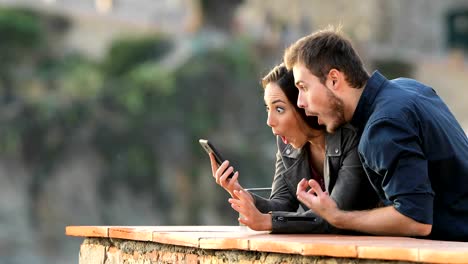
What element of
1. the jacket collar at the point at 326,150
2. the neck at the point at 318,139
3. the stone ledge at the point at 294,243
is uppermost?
the neck at the point at 318,139

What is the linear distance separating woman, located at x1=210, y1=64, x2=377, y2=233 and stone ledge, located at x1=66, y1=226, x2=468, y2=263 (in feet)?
0.29

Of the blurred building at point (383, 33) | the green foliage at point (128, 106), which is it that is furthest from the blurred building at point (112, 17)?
the blurred building at point (383, 33)

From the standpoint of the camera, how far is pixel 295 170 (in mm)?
4547

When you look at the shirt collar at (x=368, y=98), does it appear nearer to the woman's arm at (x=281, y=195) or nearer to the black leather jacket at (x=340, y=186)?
the black leather jacket at (x=340, y=186)

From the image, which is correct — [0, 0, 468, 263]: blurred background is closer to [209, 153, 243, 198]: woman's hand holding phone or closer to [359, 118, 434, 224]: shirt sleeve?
[209, 153, 243, 198]: woman's hand holding phone

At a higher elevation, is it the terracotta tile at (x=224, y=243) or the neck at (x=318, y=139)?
the neck at (x=318, y=139)

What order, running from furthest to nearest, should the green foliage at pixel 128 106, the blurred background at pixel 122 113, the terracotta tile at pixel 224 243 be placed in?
the green foliage at pixel 128 106
the blurred background at pixel 122 113
the terracotta tile at pixel 224 243

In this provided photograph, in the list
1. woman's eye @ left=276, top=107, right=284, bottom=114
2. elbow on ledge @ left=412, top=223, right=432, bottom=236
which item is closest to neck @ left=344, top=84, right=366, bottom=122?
woman's eye @ left=276, top=107, right=284, bottom=114

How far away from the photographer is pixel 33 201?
28.7 metres

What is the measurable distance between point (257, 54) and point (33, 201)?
8.92m

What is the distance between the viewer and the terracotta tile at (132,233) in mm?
4449

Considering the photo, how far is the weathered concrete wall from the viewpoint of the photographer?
147 inches

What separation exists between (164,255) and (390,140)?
39.7 inches

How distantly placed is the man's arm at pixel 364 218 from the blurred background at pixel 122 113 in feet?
76.3
